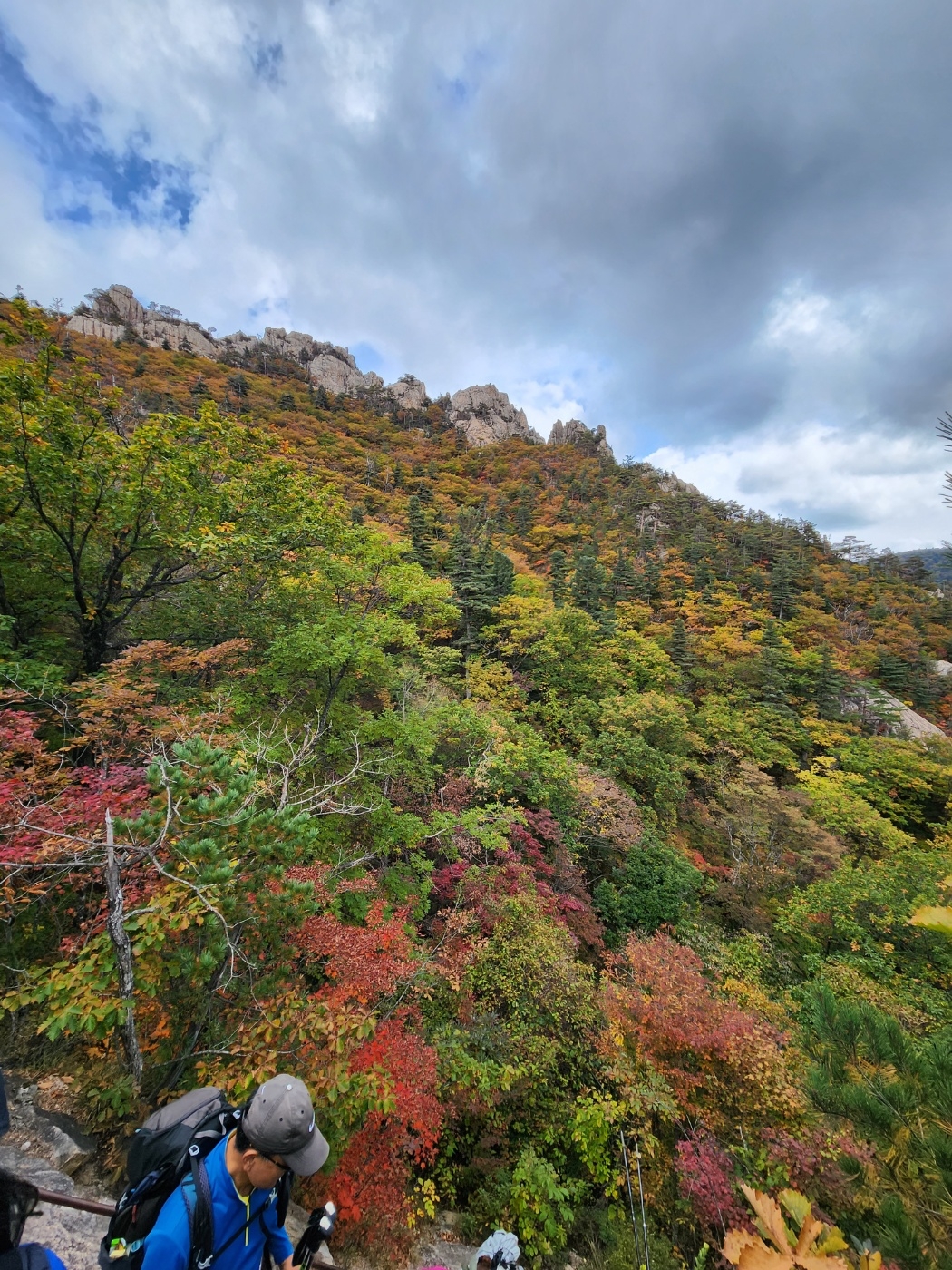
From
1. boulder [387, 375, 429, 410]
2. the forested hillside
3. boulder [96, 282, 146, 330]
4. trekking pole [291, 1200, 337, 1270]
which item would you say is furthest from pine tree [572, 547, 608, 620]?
boulder [96, 282, 146, 330]

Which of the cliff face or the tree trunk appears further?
the cliff face

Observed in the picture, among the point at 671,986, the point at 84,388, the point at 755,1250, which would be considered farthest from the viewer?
the point at 671,986

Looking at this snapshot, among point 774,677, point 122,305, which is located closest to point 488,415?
point 122,305

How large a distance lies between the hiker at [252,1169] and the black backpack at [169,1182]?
2cm

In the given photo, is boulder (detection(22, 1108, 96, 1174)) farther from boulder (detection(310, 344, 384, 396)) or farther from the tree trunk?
boulder (detection(310, 344, 384, 396))

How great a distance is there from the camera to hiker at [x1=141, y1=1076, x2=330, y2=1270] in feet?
5.44

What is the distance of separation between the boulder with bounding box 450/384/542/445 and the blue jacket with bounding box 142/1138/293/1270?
195 feet

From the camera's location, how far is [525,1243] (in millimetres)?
4695

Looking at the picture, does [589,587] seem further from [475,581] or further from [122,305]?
[122,305]

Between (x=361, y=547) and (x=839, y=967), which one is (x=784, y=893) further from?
(x=361, y=547)

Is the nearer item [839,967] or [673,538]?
[839,967]

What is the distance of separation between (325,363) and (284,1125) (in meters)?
67.4

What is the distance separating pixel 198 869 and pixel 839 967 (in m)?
11.0

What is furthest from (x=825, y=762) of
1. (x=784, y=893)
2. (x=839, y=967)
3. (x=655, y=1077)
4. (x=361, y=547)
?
(x=361, y=547)
